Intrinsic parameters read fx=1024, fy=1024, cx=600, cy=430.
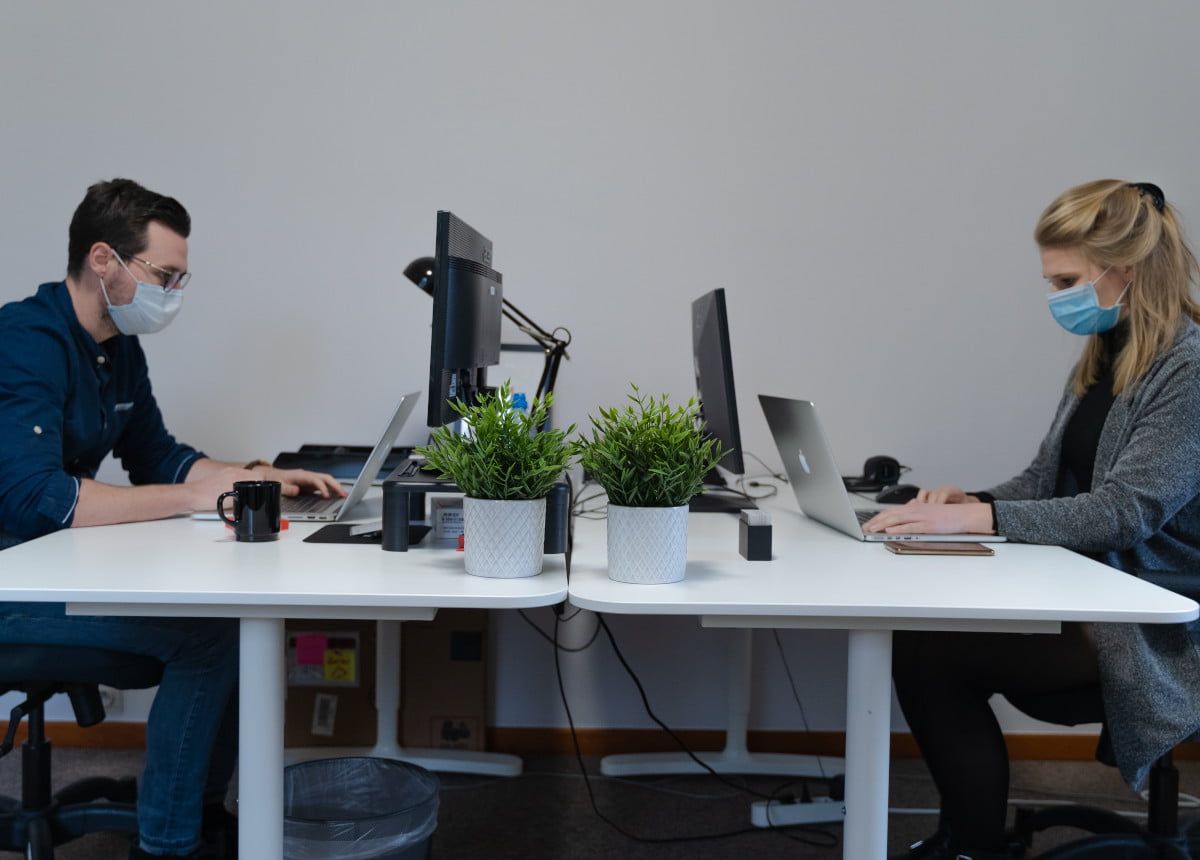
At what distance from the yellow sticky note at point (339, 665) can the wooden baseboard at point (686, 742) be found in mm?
410

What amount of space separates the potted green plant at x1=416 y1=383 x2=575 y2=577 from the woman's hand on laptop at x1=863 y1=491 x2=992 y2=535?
0.63m

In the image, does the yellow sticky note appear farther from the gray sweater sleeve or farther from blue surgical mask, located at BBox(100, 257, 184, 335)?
the gray sweater sleeve

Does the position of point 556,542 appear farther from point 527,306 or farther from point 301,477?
point 527,306

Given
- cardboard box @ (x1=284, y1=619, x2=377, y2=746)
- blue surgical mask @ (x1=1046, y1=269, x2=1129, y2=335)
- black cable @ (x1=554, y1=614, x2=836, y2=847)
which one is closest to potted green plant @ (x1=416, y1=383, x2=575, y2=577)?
blue surgical mask @ (x1=1046, y1=269, x2=1129, y2=335)

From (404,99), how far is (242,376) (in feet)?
2.70

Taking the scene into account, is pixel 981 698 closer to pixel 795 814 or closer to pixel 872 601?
pixel 872 601

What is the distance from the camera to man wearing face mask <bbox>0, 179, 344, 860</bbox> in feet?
5.10

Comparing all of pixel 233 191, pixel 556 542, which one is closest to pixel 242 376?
pixel 233 191

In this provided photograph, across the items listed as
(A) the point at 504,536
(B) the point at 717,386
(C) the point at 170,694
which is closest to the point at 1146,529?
(B) the point at 717,386

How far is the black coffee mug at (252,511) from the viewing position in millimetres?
1528

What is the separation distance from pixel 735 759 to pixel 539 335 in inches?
46.0

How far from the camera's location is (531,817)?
228 centimetres

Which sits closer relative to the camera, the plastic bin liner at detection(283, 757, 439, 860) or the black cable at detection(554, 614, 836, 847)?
the plastic bin liner at detection(283, 757, 439, 860)

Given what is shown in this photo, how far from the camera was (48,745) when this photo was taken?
1.79 m
